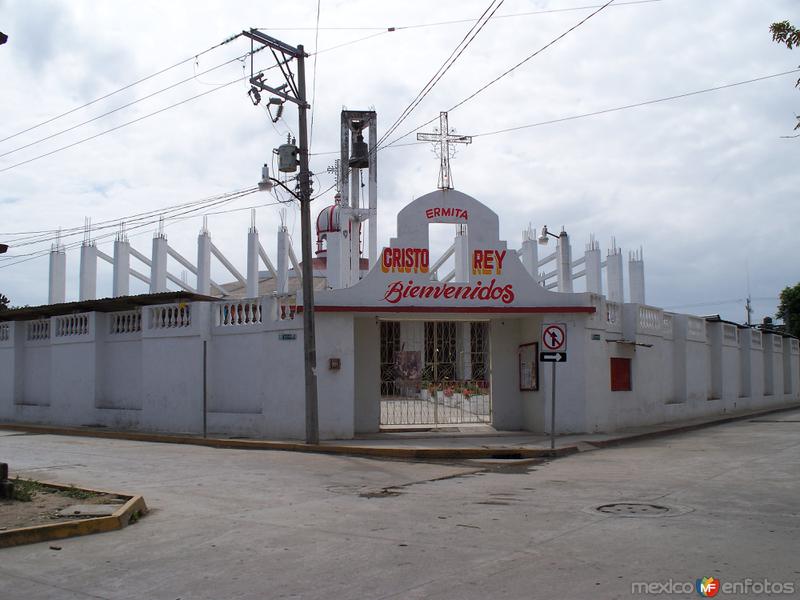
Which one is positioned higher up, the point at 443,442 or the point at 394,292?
the point at 394,292

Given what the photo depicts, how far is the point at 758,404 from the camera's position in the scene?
104 ft

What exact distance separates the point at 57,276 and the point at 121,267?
545 centimetres

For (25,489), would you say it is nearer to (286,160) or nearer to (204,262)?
(286,160)

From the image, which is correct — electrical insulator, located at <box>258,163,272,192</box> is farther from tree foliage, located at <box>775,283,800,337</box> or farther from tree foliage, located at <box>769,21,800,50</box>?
tree foliage, located at <box>775,283,800,337</box>

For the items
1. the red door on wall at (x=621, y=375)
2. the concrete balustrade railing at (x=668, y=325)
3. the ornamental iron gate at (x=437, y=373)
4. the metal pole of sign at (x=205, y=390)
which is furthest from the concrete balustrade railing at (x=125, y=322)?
the concrete balustrade railing at (x=668, y=325)

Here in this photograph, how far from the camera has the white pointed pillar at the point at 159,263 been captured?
153 feet

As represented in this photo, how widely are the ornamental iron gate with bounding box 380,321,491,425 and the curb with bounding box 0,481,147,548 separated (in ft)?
38.9

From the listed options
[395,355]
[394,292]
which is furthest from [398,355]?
[394,292]

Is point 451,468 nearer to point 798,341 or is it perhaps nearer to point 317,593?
point 317,593

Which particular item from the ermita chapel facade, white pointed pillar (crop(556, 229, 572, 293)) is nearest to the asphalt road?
the ermita chapel facade

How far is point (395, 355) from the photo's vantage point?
20.9 meters

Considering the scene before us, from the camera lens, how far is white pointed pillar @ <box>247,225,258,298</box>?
149 ft

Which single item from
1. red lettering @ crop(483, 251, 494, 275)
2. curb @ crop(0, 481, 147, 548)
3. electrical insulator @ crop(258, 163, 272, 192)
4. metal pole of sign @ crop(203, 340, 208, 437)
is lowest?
curb @ crop(0, 481, 147, 548)

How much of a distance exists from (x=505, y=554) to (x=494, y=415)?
13.9m
